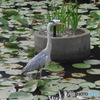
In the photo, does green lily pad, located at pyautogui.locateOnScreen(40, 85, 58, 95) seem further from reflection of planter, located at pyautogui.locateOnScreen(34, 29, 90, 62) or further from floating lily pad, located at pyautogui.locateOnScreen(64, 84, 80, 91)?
reflection of planter, located at pyautogui.locateOnScreen(34, 29, 90, 62)

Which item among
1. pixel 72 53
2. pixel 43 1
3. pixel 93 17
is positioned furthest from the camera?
pixel 43 1

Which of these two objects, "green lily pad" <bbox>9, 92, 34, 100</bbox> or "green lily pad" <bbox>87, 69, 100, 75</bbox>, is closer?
"green lily pad" <bbox>9, 92, 34, 100</bbox>

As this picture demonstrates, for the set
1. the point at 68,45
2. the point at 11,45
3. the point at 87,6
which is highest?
the point at 87,6

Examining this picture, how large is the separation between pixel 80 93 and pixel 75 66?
1.08m

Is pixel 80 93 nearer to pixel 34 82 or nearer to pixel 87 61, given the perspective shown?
pixel 34 82

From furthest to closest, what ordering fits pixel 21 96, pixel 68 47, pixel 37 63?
pixel 68 47 → pixel 37 63 → pixel 21 96

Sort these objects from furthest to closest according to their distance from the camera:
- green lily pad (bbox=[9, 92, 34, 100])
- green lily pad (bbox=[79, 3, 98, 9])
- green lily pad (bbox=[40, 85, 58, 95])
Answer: green lily pad (bbox=[79, 3, 98, 9]) < green lily pad (bbox=[40, 85, 58, 95]) < green lily pad (bbox=[9, 92, 34, 100])

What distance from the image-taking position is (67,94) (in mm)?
5148

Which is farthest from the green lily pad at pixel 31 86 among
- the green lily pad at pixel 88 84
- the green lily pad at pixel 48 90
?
the green lily pad at pixel 88 84

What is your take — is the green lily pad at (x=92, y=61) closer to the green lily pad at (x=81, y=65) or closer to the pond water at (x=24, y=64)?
the pond water at (x=24, y=64)

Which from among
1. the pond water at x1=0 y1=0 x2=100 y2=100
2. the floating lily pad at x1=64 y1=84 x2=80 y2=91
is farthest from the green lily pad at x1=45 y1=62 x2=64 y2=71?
the floating lily pad at x1=64 y1=84 x2=80 y2=91

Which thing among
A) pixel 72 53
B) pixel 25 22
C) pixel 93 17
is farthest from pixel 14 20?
pixel 72 53

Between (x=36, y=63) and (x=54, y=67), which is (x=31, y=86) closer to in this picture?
(x=36, y=63)

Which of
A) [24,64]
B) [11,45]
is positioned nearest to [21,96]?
[24,64]
